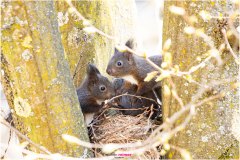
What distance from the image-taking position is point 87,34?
4715 mm

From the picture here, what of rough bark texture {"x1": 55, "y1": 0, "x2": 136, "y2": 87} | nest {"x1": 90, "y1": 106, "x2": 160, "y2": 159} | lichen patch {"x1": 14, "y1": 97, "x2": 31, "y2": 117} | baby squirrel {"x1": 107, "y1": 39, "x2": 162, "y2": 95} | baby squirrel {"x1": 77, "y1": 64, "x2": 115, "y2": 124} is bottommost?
nest {"x1": 90, "y1": 106, "x2": 160, "y2": 159}

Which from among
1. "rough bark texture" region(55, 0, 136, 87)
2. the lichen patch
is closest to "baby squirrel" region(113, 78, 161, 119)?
"rough bark texture" region(55, 0, 136, 87)

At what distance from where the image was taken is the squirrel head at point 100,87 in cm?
495

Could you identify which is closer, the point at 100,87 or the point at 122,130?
the point at 122,130

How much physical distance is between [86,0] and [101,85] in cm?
97

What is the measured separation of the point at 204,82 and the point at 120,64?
2.05 metres

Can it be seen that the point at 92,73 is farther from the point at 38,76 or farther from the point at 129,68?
the point at 38,76

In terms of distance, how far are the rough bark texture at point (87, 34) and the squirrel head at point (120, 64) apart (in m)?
0.13

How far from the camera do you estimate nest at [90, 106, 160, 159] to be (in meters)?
3.91

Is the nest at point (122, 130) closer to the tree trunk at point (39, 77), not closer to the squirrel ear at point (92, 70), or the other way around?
the squirrel ear at point (92, 70)

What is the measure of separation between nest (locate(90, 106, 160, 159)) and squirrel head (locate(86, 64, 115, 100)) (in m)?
0.54

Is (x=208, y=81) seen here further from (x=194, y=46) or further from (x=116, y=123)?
(x=116, y=123)

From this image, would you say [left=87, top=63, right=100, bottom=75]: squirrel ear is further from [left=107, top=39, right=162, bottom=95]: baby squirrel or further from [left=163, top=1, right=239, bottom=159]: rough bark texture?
[left=163, top=1, right=239, bottom=159]: rough bark texture

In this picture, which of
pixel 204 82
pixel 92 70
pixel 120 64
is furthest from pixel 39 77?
pixel 120 64
